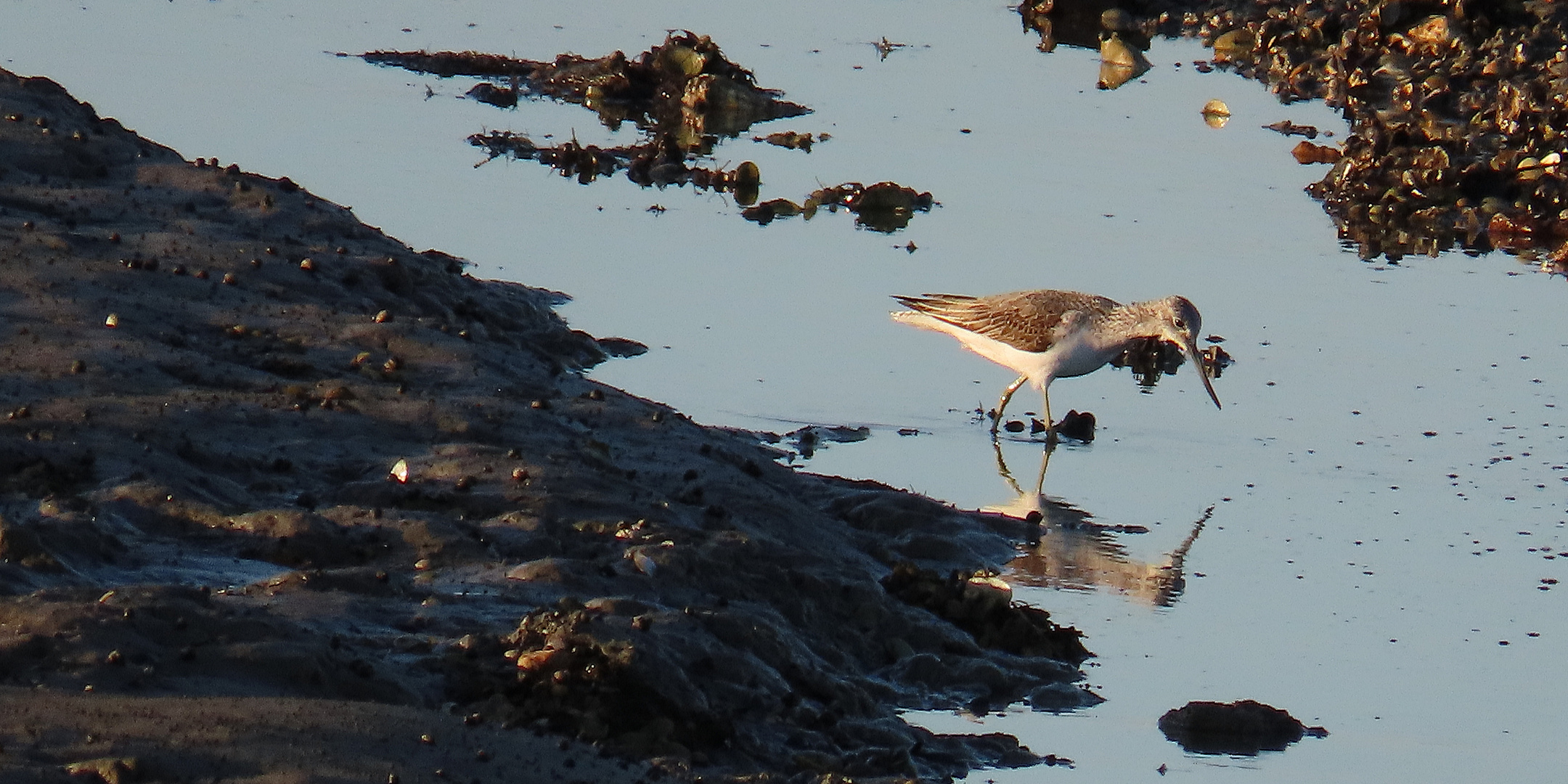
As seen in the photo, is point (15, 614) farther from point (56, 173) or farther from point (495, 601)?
point (56, 173)

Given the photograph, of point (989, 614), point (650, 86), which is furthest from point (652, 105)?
point (989, 614)

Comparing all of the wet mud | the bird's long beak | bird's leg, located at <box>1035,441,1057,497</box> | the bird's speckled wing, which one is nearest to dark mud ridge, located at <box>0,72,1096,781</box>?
the wet mud

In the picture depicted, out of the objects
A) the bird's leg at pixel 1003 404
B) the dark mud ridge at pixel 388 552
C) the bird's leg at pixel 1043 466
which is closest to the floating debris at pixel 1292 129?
the bird's leg at pixel 1003 404

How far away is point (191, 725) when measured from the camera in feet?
16.3

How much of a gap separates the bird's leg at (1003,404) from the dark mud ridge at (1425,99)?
436cm

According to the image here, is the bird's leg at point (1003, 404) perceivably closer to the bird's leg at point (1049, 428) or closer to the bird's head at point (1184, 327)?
the bird's leg at point (1049, 428)

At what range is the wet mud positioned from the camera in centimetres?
692

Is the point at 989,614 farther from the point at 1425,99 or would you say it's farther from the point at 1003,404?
the point at 1425,99

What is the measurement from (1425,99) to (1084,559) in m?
9.10

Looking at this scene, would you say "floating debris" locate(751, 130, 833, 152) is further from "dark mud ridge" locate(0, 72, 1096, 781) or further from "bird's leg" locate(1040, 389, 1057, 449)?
"dark mud ridge" locate(0, 72, 1096, 781)

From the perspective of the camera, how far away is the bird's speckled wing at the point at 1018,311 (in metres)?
10.9

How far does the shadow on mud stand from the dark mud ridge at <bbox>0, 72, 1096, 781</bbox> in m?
5.25

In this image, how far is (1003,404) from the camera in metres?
11.0

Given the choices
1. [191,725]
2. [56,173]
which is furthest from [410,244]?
[191,725]
